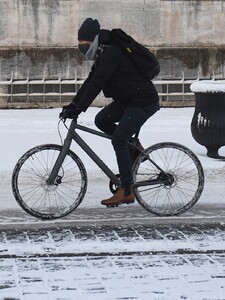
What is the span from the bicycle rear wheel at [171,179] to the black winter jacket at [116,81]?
483 mm

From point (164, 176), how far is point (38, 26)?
1123 cm

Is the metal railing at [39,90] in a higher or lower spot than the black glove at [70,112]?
lower

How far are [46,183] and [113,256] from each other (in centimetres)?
158

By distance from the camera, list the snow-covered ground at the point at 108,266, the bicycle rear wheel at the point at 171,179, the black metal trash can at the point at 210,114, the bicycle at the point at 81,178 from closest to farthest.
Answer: the snow-covered ground at the point at 108,266 < the bicycle at the point at 81,178 < the bicycle rear wheel at the point at 171,179 < the black metal trash can at the point at 210,114

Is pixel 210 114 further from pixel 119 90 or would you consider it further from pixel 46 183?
pixel 46 183

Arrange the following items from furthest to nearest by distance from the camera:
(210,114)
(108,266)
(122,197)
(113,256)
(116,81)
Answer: (210,114) → (122,197) → (116,81) → (113,256) → (108,266)

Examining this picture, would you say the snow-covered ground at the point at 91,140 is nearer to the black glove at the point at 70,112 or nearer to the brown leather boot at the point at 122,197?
the brown leather boot at the point at 122,197

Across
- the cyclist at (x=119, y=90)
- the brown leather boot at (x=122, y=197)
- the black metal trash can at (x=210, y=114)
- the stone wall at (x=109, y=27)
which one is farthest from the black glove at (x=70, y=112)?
the stone wall at (x=109, y=27)

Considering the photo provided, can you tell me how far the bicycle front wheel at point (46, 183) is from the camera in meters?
7.75

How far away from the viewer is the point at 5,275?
5898 mm

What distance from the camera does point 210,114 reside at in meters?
11.4

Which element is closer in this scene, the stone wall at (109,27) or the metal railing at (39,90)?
the metal railing at (39,90)

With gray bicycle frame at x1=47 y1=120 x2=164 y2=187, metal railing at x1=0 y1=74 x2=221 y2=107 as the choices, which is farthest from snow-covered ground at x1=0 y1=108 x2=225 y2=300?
metal railing at x1=0 y1=74 x2=221 y2=107

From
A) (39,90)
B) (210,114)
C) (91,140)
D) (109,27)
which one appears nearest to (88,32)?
(210,114)
